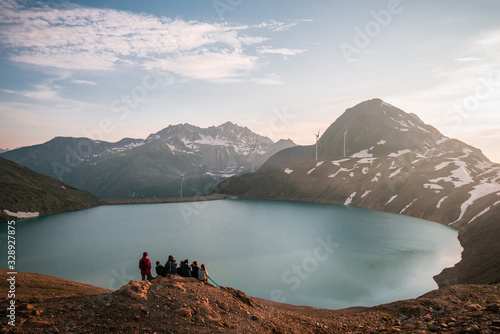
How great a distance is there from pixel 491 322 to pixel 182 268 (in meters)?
18.3

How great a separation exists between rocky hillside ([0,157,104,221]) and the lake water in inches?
361

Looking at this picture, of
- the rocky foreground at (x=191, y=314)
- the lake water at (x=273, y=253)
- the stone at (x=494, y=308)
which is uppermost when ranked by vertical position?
the stone at (x=494, y=308)

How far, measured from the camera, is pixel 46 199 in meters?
112

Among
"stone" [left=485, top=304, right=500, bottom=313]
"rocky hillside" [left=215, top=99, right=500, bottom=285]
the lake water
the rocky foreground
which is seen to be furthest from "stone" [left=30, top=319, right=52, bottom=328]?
"rocky hillside" [left=215, top=99, right=500, bottom=285]

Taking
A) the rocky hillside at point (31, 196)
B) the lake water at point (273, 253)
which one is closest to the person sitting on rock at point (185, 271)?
the lake water at point (273, 253)

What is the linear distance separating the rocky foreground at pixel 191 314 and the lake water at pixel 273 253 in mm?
14421

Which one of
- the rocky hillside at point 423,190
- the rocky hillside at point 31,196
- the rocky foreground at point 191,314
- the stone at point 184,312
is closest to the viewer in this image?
the rocky foreground at point 191,314

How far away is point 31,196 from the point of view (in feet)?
352

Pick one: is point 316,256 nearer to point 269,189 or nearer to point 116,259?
point 116,259

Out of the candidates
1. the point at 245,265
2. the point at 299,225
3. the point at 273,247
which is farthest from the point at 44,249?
the point at 299,225

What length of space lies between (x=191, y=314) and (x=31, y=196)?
11888 cm

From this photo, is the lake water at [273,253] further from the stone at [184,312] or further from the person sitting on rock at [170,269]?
the stone at [184,312]

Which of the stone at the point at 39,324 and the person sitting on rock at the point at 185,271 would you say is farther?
the person sitting on rock at the point at 185,271

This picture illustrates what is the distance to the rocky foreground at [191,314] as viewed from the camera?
45.0ft
